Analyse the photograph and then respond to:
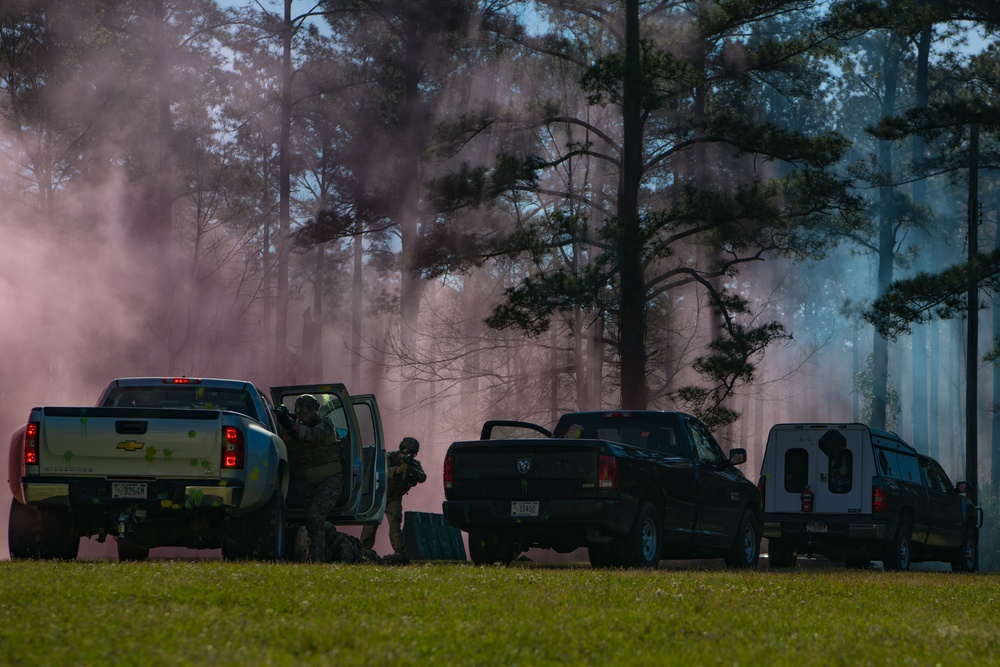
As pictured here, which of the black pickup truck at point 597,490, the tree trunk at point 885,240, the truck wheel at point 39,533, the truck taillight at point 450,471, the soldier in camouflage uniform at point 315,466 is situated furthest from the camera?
the tree trunk at point 885,240

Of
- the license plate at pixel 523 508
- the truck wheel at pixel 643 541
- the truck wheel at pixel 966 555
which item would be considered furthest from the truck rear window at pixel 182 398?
the truck wheel at pixel 966 555

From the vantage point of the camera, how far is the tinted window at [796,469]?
19.2m

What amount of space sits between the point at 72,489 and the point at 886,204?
49.8 metres

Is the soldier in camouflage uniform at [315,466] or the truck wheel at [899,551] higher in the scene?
the soldier in camouflage uniform at [315,466]

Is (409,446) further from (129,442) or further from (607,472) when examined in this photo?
(129,442)

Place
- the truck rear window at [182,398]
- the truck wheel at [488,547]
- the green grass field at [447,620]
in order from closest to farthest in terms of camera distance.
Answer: the green grass field at [447,620] < the truck rear window at [182,398] < the truck wheel at [488,547]

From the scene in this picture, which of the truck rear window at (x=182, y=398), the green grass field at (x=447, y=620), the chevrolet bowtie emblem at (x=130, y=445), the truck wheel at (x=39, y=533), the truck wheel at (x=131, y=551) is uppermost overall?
the truck rear window at (x=182, y=398)

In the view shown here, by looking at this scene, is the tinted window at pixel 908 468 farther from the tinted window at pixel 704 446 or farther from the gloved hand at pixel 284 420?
the gloved hand at pixel 284 420

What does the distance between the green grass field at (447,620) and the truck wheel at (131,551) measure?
11.5 ft

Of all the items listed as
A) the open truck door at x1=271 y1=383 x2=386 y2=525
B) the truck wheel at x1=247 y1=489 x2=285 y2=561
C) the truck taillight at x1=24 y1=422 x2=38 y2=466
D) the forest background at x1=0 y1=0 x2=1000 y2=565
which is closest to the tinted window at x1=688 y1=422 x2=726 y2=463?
the open truck door at x1=271 y1=383 x2=386 y2=525

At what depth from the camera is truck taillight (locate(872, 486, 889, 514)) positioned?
60.5 feet

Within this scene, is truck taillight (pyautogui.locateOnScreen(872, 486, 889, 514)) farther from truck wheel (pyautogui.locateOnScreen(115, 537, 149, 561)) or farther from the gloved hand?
truck wheel (pyautogui.locateOnScreen(115, 537, 149, 561))

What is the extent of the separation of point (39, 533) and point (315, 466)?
2761 millimetres

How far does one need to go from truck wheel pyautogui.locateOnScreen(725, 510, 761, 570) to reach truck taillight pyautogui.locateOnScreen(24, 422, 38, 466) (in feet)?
28.0
